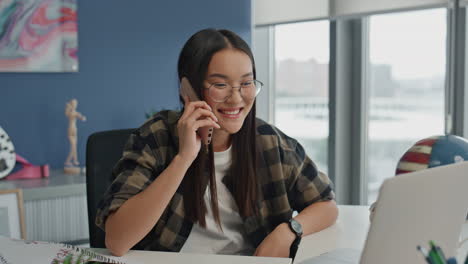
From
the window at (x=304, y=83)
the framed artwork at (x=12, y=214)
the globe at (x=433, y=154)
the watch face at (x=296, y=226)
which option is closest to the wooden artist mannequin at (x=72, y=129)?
the framed artwork at (x=12, y=214)

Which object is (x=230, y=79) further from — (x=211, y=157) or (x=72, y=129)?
(x=72, y=129)

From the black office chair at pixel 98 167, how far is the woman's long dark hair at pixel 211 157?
31 cm

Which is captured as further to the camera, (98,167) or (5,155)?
(5,155)

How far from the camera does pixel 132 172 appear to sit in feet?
4.38

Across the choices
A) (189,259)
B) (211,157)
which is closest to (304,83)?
(211,157)

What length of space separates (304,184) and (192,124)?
42 centimetres

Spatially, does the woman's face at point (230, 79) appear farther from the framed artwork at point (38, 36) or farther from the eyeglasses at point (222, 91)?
the framed artwork at point (38, 36)

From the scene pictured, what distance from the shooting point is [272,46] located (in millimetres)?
3988

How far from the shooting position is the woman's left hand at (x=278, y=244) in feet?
4.25

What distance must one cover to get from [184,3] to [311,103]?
43.2 inches

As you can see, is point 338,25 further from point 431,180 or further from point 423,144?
point 431,180

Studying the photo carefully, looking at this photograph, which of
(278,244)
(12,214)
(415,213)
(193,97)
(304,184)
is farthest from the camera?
(12,214)

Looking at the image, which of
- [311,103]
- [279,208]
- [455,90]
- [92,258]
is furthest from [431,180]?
[311,103]

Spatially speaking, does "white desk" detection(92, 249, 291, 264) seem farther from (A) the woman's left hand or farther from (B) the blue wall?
(B) the blue wall
